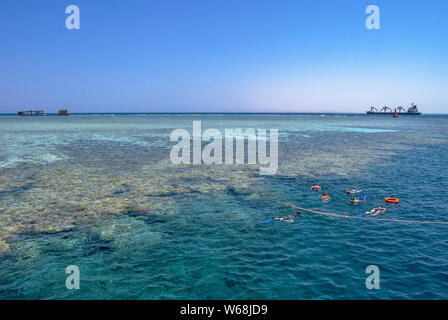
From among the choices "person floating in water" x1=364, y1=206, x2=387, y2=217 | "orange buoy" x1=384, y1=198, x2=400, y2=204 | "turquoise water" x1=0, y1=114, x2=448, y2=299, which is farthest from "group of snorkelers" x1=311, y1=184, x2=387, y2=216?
"orange buoy" x1=384, y1=198, x2=400, y2=204

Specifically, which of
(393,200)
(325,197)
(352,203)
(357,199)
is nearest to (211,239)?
(325,197)

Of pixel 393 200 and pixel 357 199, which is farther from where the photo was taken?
pixel 357 199

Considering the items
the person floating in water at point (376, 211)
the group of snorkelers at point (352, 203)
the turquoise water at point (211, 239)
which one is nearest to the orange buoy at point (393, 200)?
the turquoise water at point (211, 239)

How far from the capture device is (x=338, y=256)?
12.1 metres

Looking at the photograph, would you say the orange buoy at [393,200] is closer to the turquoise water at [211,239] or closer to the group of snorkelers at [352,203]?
the turquoise water at [211,239]

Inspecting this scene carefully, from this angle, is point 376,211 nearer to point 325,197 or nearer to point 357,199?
point 357,199

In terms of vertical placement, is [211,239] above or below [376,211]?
below

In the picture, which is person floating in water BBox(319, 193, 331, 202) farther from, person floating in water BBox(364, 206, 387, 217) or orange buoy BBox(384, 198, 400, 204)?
orange buoy BBox(384, 198, 400, 204)

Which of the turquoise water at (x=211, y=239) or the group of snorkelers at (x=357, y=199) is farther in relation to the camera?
the group of snorkelers at (x=357, y=199)

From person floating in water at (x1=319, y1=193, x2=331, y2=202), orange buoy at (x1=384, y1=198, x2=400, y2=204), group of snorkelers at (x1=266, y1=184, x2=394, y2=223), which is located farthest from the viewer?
person floating in water at (x1=319, y1=193, x2=331, y2=202)

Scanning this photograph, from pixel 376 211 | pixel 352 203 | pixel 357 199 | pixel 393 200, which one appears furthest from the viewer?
pixel 357 199

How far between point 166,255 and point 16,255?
6.42 meters
